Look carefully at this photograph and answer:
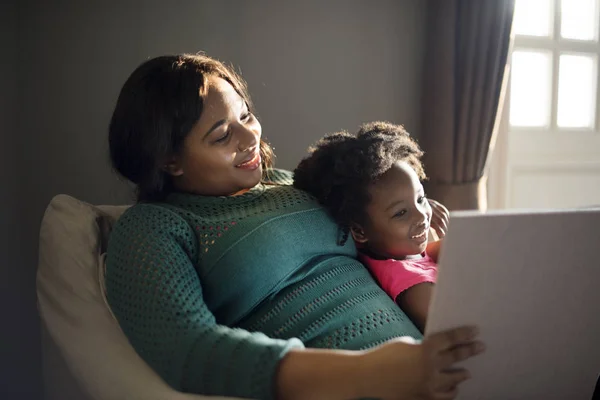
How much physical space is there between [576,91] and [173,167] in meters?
2.46

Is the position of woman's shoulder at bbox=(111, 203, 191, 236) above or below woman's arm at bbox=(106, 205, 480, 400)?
above

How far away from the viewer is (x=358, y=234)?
1.26 metres

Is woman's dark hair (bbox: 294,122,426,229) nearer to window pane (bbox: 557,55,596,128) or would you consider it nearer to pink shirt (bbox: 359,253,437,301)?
pink shirt (bbox: 359,253,437,301)

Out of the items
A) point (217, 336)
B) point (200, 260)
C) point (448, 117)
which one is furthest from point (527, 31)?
point (217, 336)

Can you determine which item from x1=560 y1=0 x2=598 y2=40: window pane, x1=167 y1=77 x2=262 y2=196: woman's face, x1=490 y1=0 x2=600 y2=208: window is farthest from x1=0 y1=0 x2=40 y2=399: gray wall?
x1=560 y1=0 x2=598 y2=40: window pane

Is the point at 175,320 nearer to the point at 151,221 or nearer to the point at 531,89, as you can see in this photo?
the point at 151,221

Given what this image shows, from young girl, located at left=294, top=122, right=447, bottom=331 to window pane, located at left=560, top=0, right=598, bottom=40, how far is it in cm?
199

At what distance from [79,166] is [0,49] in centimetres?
41

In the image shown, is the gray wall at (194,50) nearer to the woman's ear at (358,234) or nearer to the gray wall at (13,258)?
the gray wall at (13,258)

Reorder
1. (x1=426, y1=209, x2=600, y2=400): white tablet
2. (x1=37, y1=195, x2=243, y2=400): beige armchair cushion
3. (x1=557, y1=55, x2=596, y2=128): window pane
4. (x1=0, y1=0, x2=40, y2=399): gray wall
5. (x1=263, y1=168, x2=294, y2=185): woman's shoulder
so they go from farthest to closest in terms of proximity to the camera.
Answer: (x1=557, y1=55, x2=596, y2=128): window pane < (x1=0, y1=0, x2=40, y2=399): gray wall < (x1=263, y1=168, x2=294, y2=185): woman's shoulder < (x1=37, y1=195, x2=243, y2=400): beige armchair cushion < (x1=426, y1=209, x2=600, y2=400): white tablet

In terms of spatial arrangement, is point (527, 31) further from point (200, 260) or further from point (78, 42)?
point (200, 260)

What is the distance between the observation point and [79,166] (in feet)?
5.66

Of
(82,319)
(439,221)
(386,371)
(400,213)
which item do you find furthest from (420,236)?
(82,319)

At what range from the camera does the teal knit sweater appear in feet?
2.56
